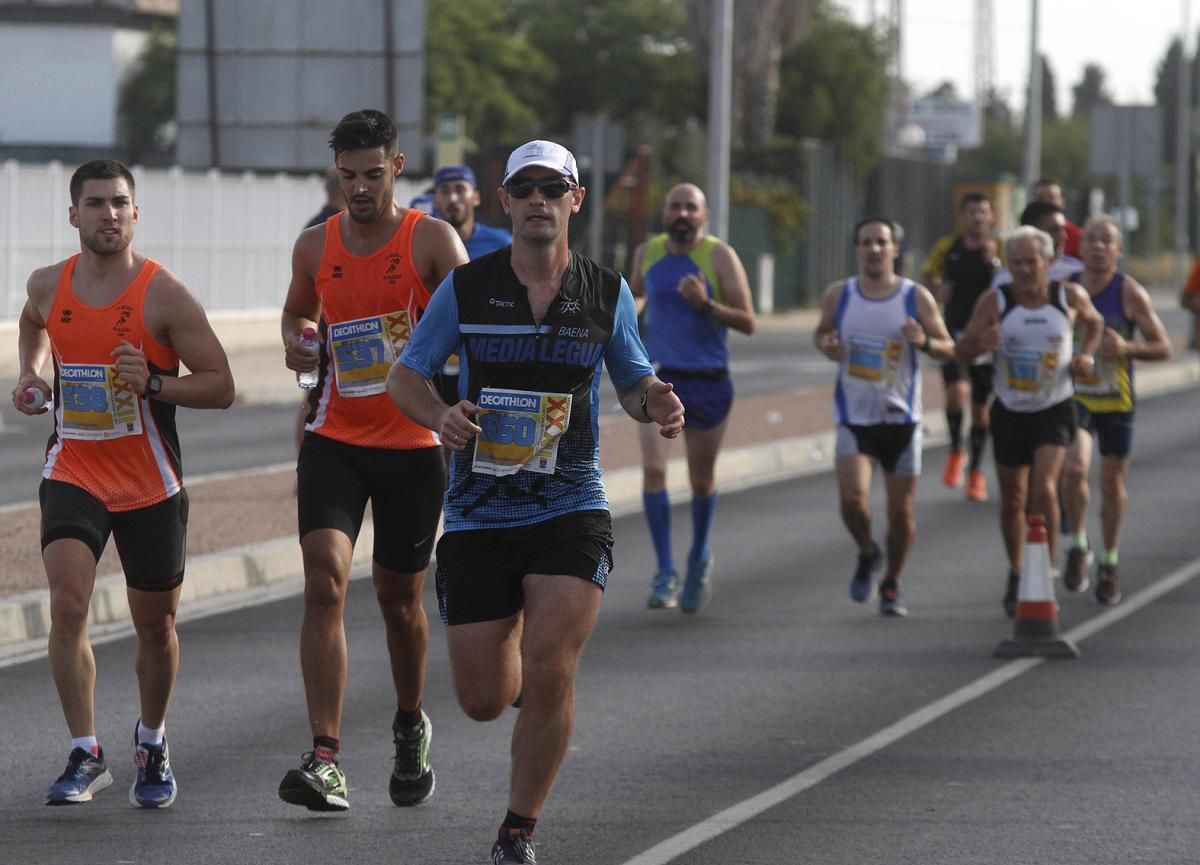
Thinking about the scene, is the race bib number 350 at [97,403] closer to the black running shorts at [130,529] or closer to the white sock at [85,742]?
the black running shorts at [130,529]

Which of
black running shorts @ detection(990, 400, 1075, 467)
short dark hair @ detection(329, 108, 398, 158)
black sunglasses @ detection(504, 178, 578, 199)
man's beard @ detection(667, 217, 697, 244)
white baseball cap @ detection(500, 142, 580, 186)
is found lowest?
black running shorts @ detection(990, 400, 1075, 467)

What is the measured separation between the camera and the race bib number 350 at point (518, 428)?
6.28 m

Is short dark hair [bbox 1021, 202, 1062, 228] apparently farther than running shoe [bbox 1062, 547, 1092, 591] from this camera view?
Yes

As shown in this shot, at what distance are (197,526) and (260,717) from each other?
181 inches

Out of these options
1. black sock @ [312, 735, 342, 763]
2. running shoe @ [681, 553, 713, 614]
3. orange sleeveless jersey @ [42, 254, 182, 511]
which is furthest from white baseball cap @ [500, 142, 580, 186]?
running shoe @ [681, 553, 713, 614]

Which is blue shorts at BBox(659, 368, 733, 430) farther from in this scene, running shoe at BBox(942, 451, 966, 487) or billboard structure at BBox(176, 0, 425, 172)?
billboard structure at BBox(176, 0, 425, 172)

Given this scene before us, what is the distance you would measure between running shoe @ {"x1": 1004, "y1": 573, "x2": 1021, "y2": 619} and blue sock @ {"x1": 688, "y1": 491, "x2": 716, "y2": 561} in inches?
56.5

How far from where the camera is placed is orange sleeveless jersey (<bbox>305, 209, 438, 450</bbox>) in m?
7.28

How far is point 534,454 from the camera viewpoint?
6.30 m

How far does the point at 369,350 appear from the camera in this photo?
7.29 metres

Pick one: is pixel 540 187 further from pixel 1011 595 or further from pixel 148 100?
pixel 148 100

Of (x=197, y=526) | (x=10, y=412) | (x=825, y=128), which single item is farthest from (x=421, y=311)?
(x=825, y=128)

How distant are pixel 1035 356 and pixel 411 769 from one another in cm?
509

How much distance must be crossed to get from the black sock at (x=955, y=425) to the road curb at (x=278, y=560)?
1441 mm
